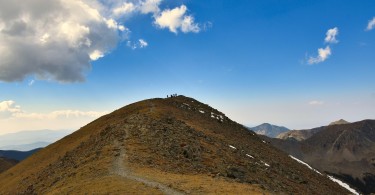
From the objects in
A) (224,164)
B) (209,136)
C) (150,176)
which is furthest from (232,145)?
(150,176)

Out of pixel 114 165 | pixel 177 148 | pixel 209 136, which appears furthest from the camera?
pixel 209 136

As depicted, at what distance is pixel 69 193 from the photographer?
3656cm

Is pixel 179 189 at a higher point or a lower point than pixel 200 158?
lower

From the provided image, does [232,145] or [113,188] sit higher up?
[232,145]

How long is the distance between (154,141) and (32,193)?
19.2 metres

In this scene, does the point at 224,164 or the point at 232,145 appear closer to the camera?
the point at 224,164

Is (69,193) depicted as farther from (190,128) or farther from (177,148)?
(190,128)

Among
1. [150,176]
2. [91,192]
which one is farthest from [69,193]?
→ [150,176]

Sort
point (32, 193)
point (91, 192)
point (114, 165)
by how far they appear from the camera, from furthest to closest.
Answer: point (32, 193) → point (114, 165) → point (91, 192)

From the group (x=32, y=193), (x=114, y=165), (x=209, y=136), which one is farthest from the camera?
(x=209, y=136)

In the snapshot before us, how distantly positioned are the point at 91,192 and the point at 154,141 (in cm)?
2231

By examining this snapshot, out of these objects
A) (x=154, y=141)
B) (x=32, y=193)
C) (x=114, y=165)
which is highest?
(x=154, y=141)

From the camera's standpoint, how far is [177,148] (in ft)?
180

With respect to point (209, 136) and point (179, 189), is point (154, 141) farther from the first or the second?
point (179, 189)
